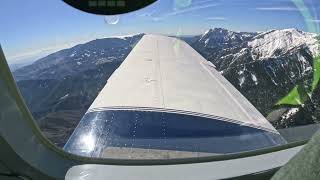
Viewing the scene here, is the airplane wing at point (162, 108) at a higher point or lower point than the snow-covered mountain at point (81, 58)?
lower

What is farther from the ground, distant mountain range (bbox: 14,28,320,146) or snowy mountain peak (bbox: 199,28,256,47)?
snowy mountain peak (bbox: 199,28,256,47)

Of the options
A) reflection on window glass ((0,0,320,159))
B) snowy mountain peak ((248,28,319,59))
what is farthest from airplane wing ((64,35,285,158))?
snowy mountain peak ((248,28,319,59))

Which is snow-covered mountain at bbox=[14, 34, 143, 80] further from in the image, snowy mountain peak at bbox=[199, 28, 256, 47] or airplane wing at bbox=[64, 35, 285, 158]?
snowy mountain peak at bbox=[199, 28, 256, 47]

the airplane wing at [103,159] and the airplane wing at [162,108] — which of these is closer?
the airplane wing at [103,159]

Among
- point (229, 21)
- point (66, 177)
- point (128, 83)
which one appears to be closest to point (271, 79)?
point (229, 21)

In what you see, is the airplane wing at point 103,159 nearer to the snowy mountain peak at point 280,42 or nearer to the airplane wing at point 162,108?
the airplane wing at point 162,108

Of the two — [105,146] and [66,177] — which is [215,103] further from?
[66,177]

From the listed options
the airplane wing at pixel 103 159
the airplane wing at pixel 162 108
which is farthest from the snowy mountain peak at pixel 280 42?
the airplane wing at pixel 103 159

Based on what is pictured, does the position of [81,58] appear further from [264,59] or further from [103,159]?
[264,59]

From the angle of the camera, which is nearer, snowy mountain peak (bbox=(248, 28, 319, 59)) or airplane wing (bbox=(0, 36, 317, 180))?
airplane wing (bbox=(0, 36, 317, 180))
